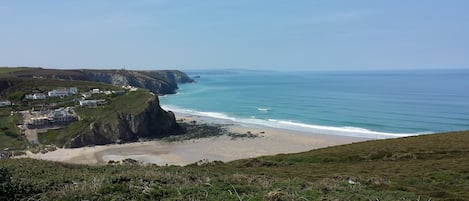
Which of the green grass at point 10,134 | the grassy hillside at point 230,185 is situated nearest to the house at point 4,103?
the green grass at point 10,134

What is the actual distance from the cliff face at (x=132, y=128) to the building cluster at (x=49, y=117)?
819cm

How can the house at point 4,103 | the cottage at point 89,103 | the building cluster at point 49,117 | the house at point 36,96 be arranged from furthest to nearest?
the house at point 36,96 → the house at point 4,103 → the cottage at point 89,103 → the building cluster at point 49,117

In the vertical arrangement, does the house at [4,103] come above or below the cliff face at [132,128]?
above

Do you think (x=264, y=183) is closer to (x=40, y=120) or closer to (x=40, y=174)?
(x=40, y=174)

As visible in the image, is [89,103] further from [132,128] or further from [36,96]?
[36,96]

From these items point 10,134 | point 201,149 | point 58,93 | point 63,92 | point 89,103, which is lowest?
point 10,134

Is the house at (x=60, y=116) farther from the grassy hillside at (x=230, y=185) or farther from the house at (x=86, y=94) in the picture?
the grassy hillside at (x=230, y=185)

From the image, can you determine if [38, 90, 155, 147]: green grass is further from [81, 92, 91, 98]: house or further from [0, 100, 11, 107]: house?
[0, 100, 11, 107]: house

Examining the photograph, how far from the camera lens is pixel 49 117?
7650 cm

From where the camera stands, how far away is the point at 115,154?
2463 inches

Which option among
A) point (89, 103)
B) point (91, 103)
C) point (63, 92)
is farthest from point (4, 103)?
point (91, 103)

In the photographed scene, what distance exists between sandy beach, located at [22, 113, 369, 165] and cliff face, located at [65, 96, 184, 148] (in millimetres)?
2892

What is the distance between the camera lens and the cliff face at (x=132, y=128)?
232 feet

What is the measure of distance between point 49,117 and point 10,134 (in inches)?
324
